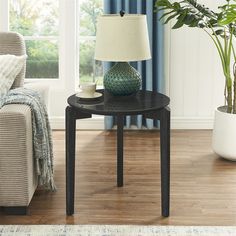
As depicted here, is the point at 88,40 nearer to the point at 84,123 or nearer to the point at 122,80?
the point at 84,123

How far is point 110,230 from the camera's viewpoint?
115 inches

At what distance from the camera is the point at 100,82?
5.11 meters

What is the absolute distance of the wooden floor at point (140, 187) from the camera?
3086mm

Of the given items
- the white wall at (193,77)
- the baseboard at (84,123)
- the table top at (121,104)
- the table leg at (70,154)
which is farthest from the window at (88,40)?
the table leg at (70,154)

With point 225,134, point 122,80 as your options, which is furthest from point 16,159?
point 225,134

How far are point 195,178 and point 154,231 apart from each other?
888mm

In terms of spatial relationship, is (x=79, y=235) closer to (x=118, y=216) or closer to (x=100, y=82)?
(x=118, y=216)

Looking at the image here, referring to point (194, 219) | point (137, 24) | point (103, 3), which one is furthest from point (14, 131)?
point (103, 3)

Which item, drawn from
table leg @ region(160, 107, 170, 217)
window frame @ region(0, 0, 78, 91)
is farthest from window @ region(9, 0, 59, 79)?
table leg @ region(160, 107, 170, 217)

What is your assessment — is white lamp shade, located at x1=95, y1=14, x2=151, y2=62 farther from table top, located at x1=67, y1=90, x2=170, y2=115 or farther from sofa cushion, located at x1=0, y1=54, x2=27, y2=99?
sofa cushion, located at x1=0, y1=54, x2=27, y2=99

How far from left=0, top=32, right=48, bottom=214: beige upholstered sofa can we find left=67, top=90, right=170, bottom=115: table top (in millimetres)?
275

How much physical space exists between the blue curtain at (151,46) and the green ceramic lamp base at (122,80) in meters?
1.60

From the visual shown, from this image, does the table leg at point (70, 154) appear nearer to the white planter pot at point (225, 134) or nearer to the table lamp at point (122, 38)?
the table lamp at point (122, 38)

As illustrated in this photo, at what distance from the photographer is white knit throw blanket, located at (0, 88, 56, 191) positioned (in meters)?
3.13
